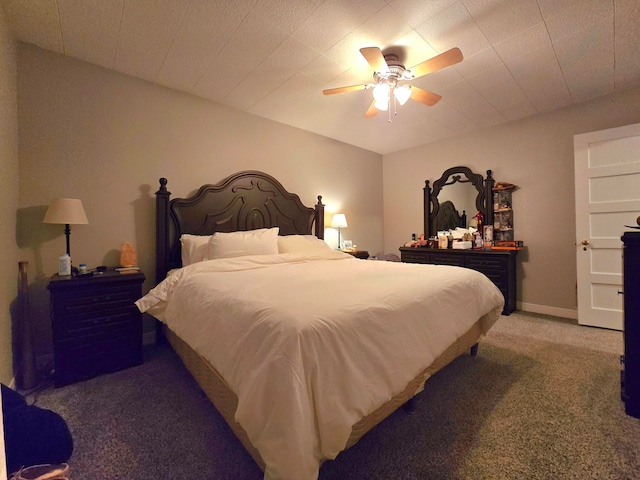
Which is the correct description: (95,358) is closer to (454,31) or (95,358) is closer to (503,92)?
(454,31)

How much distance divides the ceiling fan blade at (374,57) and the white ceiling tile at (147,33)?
1.20 m

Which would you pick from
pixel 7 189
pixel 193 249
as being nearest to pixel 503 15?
pixel 193 249

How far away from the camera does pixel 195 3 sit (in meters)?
1.81

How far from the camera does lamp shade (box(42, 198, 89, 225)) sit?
2047 mm

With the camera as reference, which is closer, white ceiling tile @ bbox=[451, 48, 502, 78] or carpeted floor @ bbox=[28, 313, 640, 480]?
carpeted floor @ bbox=[28, 313, 640, 480]

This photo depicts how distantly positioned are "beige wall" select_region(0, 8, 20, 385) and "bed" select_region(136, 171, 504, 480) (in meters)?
0.79

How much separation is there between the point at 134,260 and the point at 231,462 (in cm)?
193

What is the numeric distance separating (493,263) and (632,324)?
1.98 meters

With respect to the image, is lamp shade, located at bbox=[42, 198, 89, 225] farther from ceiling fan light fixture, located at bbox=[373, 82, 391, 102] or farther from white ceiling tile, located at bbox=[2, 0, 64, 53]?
ceiling fan light fixture, located at bbox=[373, 82, 391, 102]

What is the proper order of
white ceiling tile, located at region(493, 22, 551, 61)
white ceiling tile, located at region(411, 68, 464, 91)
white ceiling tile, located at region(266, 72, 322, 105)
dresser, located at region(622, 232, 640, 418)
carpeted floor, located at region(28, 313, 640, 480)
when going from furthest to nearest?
white ceiling tile, located at region(266, 72, 322, 105) < white ceiling tile, located at region(411, 68, 464, 91) < white ceiling tile, located at region(493, 22, 551, 61) < dresser, located at region(622, 232, 640, 418) < carpeted floor, located at region(28, 313, 640, 480)

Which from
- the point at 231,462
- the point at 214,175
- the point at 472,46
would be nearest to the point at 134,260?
the point at 214,175

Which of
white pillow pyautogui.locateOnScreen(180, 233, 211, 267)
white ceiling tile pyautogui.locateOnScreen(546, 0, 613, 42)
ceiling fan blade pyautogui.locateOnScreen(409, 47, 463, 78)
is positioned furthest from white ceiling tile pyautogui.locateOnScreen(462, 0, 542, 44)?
white pillow pyautogui.locateOnScreen(180, 233, 211, 267)

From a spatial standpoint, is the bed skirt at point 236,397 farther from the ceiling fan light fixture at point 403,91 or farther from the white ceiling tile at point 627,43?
the white ceiling tile at point 627,43

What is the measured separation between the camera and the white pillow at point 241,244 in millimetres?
2588
